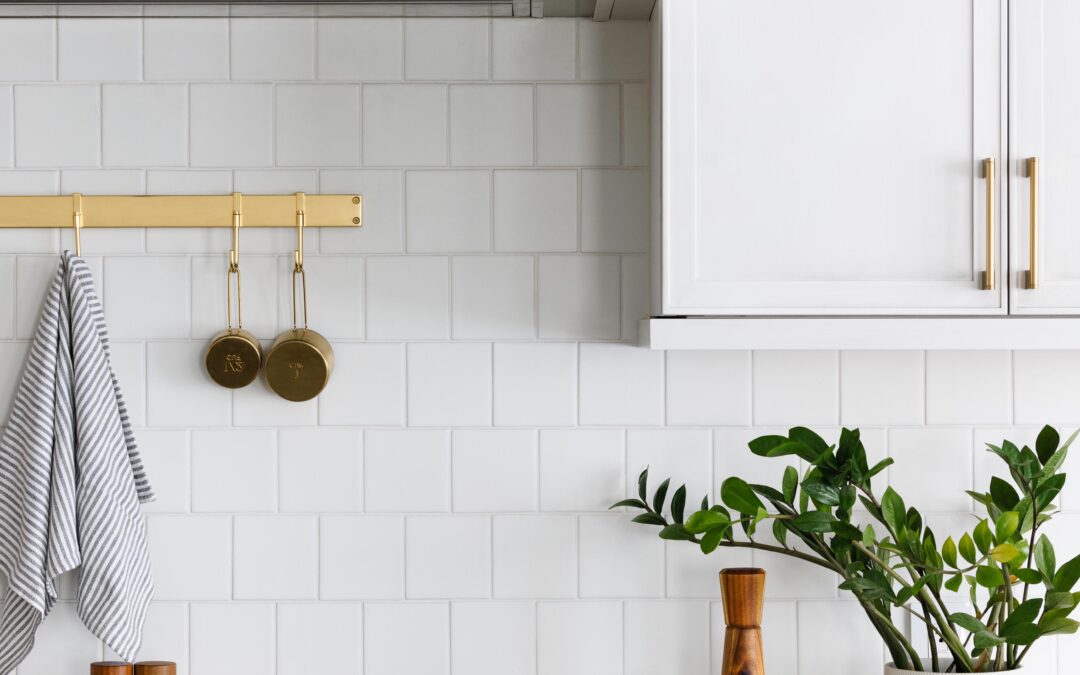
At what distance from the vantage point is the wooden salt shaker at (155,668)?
1236mm

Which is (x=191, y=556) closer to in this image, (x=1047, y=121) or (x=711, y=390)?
(x=711, y=390)

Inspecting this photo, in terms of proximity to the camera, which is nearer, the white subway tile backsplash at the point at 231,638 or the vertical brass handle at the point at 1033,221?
the vertical brass handle at the point at 1033,221

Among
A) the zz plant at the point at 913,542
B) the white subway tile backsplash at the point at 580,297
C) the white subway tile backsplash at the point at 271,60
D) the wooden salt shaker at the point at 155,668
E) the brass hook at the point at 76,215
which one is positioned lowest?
the wooden salt shaker at the point at 155,668

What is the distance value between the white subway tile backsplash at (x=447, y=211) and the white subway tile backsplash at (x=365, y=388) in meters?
0.16

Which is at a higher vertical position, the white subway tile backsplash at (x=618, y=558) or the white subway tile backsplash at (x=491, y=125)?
the white subway tile backsplash at (x=491, y=125)

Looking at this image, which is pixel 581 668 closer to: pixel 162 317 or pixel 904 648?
Answer: pixel 904 648

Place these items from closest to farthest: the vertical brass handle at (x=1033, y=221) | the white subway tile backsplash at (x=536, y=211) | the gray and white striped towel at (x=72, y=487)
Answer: the vertical brass handle at (x=1033, y=221), the gray and white striped towel at (x=72, y=487), the white subway tile backsplash at (x=536, y=211)

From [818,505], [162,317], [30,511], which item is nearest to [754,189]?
[818,505]

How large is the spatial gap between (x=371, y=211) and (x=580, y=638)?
0.67m

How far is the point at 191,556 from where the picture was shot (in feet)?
4.32

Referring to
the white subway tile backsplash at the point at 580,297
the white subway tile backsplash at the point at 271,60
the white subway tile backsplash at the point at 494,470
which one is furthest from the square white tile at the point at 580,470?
the white subway tile backsplash at the point at 271,60

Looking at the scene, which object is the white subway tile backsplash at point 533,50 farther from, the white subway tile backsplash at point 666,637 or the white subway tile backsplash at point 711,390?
the white subway tile backsplash at point 666,637

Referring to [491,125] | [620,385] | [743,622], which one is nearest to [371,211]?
[491,125]

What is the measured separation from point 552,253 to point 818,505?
49 centimetres
